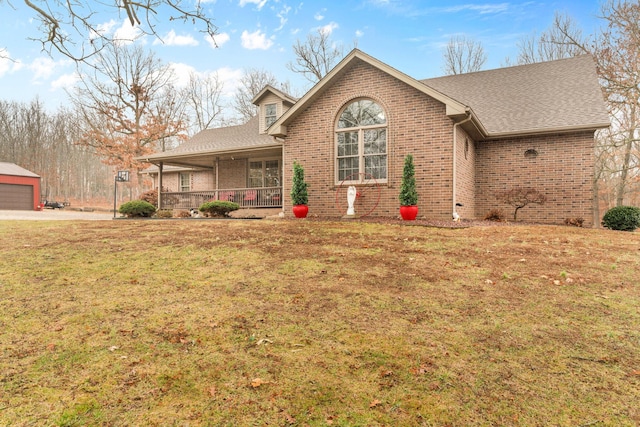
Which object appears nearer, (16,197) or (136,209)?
(136,209)

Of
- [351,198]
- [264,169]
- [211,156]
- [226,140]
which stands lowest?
[351,198]

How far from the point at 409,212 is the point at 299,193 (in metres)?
3.59

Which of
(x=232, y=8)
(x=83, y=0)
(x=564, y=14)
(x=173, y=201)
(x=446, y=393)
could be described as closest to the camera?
(x=446, y=393)

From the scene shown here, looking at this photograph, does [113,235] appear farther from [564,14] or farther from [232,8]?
[564,14]

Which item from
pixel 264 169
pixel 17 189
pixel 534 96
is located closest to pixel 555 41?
pixel 534 96

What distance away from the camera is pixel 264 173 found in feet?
58.6

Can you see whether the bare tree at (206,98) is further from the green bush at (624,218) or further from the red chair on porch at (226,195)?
the green bush at (624,218)

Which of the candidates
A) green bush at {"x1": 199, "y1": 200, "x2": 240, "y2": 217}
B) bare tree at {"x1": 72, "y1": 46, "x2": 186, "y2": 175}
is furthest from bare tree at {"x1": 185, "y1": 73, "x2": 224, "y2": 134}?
green bush at {"x1": 199, "y1": 200, "x2": 240, "y2": 217}

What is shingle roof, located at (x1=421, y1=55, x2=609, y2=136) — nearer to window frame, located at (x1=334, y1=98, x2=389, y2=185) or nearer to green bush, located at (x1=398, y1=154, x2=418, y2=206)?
window frame, located at (x1=334, y1=98, x2=389, y2=185)

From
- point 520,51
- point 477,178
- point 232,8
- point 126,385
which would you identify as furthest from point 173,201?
point 520,51

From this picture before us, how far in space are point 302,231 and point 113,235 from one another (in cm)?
390

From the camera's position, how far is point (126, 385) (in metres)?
2.49

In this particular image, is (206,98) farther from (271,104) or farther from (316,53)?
(271,104)

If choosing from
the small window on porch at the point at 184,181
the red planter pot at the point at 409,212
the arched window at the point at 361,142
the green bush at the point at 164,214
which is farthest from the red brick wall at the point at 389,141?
the small window on porch at the point at 184,181
